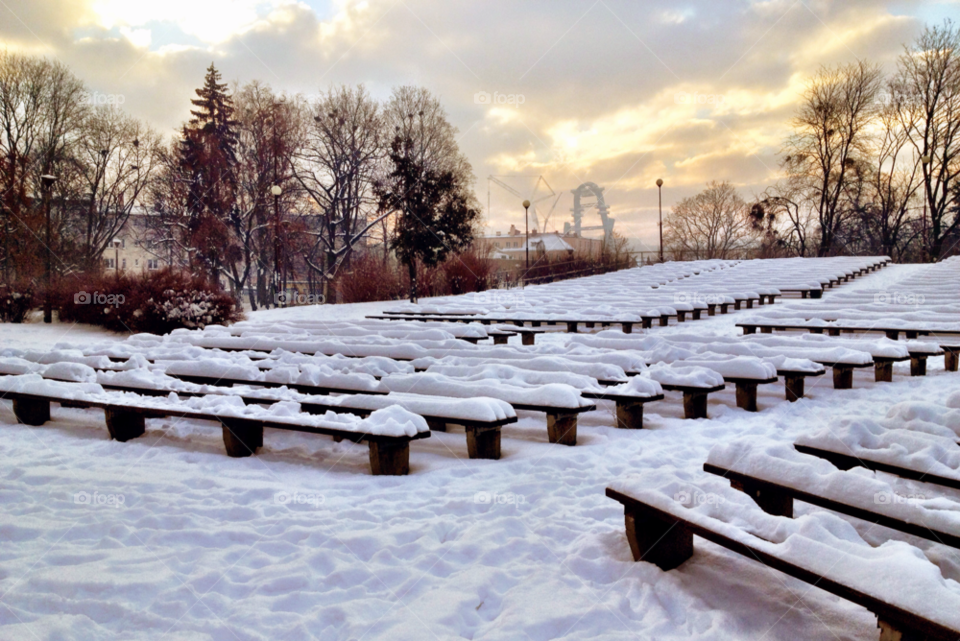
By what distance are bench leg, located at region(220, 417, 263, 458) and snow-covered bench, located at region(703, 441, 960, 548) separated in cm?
351

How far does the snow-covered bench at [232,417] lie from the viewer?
162 inches

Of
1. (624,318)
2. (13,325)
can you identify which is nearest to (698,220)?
(624,318)

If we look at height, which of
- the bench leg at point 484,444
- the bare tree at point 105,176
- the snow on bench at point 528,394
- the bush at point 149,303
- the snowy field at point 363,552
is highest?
the bare tree at point 105,176

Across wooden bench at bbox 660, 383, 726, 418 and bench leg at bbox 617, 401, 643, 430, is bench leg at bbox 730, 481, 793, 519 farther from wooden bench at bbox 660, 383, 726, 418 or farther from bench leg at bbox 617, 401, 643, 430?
wooden bench at bbox 660, 383, 726, 418

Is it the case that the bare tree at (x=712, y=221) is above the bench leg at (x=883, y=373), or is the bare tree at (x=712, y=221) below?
above

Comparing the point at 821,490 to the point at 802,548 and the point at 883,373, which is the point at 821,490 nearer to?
the point at 802,548

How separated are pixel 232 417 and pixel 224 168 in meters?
31.7

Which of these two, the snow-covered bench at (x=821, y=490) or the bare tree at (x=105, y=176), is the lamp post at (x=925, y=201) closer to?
the snow-covered bench at (x=821, y=490)

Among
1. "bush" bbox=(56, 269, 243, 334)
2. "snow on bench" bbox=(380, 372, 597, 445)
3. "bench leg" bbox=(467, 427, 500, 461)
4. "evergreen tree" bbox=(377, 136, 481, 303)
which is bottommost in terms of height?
"bench leg" bbox=(467, 427, 500, 461)

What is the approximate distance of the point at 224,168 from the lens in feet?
106

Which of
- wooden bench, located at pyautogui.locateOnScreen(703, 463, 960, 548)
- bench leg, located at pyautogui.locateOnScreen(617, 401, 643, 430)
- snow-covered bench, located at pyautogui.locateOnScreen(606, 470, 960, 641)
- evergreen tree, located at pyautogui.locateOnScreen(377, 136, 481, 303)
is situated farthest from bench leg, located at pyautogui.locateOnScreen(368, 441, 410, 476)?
evergreen tree, located at pyautogui.locateOnScreen(377, 136, 481, 303)

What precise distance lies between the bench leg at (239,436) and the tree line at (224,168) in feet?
69.1

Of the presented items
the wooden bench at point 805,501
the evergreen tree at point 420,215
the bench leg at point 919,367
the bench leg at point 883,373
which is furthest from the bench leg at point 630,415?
the evergreen tree at point 420,215

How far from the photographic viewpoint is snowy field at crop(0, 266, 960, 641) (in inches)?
92.7
